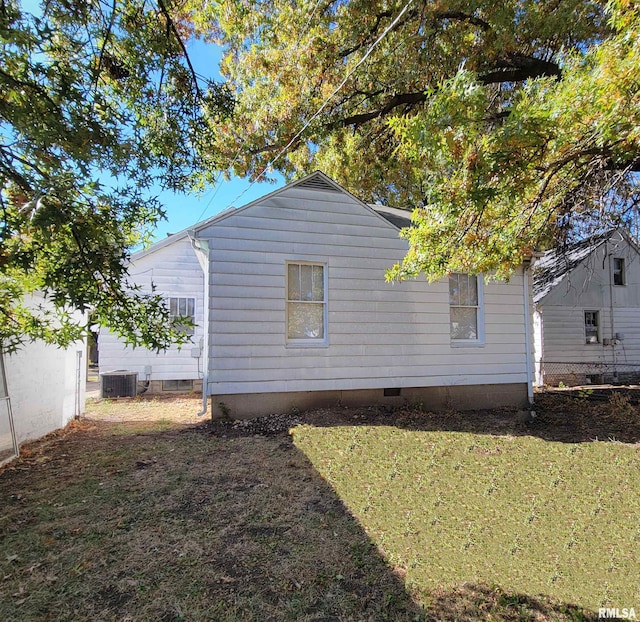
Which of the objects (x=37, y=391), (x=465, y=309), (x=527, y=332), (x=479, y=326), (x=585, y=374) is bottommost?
(x=585, y=374)

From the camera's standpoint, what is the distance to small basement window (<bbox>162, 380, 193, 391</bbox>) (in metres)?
11.1

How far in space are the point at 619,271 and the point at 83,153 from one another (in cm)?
1843

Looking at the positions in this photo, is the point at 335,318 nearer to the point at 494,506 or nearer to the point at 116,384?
the point at 494,506

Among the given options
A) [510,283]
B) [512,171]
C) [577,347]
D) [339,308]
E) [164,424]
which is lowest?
[164,424]

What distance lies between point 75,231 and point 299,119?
7.04 metres

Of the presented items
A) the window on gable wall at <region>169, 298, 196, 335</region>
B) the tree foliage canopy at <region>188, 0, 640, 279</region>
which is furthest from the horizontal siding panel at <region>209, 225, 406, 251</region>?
the window on gable wall at <region>169, 298, 196, 335</region>

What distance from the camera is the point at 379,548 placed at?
9.72 ft

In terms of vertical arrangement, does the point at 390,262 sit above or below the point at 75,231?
above

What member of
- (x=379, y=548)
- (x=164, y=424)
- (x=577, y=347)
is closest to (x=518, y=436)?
(x=379, y=548)

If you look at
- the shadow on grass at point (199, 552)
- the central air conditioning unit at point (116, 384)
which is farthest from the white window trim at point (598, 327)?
the central air conditioning unit at point (116, 384)

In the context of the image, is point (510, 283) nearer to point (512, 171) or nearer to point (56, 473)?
point (512, 171)

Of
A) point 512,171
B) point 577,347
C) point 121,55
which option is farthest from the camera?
point 577,347

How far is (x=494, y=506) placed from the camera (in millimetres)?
3732

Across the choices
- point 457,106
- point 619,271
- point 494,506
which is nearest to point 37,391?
point 494,506
